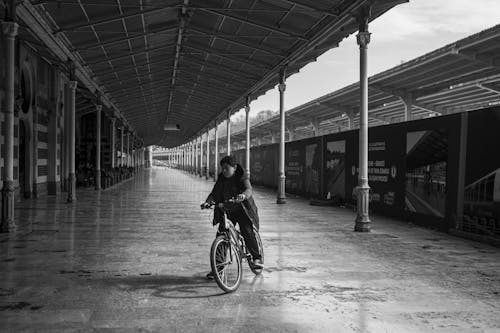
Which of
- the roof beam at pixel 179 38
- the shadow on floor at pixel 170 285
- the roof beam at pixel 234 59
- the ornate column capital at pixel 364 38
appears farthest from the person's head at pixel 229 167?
the roof beam at pixel 234 59

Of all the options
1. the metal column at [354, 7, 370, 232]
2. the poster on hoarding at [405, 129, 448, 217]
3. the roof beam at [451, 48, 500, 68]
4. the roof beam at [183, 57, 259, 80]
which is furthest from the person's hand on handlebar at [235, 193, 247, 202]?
the roof beam at [451, 48, 500, 68]

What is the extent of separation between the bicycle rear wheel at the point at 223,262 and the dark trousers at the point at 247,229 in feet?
1.51

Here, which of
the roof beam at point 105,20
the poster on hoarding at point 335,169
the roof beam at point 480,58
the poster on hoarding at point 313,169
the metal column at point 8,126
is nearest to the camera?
the metal column at point 8,126

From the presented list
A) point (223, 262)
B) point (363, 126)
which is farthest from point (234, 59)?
point (223, 262)

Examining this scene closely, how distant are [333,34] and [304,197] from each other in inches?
364

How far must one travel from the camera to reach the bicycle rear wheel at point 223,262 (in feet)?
19.7

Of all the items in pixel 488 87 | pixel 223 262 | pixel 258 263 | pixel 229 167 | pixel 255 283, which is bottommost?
pixel 255 283

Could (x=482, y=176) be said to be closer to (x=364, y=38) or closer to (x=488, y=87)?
(x=364, y=38)

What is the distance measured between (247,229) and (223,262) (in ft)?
2.58

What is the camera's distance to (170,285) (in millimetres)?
6438

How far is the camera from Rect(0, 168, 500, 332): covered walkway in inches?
198

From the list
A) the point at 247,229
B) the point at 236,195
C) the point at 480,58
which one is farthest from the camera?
the point at 480,58

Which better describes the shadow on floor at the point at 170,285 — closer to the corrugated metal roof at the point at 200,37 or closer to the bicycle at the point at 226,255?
the bicycle at the point at 226,255

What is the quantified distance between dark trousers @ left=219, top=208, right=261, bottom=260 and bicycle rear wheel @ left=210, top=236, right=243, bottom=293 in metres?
0.46
